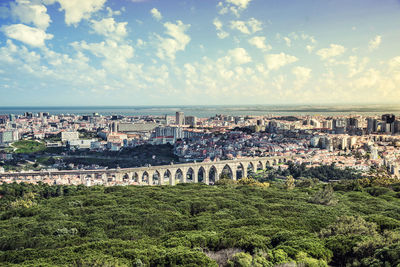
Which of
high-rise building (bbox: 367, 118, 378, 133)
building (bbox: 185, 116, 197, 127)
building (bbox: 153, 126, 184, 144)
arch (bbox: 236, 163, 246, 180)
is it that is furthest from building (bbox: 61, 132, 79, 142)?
high-rise building (bbox: 367, 118, 378, 133)

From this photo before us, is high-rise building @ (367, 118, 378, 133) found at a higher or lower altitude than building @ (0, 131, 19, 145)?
higher

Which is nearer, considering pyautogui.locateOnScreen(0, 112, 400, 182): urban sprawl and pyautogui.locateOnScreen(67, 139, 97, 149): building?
pyautogui.locateOnScreen(0, 112, 400, 182): urban sprawl

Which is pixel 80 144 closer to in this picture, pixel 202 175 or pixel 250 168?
pixel 202 175

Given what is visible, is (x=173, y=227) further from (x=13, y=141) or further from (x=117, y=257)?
(x=13, y=141)

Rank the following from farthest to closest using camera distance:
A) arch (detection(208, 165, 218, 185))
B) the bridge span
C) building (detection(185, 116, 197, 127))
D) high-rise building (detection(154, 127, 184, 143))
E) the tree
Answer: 1. building (detection(185, 116, 197, 127))
2. high-rise building (detection(154, 127, 184, 143))
3. arch (detection(208, 165, 218, 185))
4. the bridge span
5. the tree

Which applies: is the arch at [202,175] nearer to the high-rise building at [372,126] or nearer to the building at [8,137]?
the high-rise building at [372,126]

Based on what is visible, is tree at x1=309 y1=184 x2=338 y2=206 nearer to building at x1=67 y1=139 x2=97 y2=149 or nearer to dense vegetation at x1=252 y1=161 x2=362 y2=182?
dense vegetation at x1=252 y1=161 x2=362 y2=182
